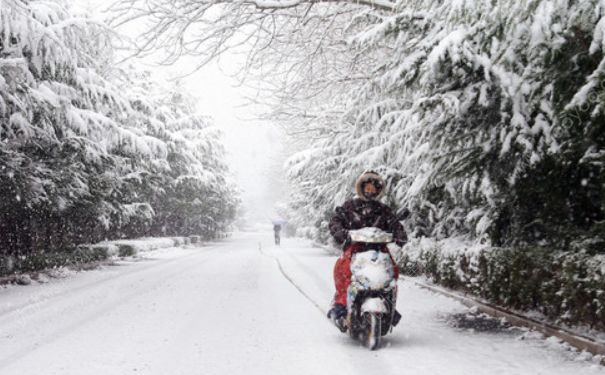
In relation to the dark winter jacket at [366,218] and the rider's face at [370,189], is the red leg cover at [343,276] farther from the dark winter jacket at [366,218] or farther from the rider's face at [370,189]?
the rider's face at [370,189]

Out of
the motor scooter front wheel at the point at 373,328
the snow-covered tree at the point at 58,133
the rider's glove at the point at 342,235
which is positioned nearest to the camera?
the motor scooter front wheel at the point at 373,328

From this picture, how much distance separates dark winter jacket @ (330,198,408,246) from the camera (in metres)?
7.18

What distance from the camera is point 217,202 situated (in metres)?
52.8

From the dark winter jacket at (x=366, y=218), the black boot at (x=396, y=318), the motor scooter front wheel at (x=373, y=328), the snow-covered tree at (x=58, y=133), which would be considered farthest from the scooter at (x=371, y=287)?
the snow-covered tree at (x=58, y=133)

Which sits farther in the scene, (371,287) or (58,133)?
(58,133)

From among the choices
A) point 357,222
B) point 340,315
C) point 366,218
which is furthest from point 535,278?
point 340,315

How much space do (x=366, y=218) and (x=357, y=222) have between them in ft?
0.43

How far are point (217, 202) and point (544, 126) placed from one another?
46.2 m

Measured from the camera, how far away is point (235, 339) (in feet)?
24.4

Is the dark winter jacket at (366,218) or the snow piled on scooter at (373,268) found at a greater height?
the dark winter jacket at (366,218)

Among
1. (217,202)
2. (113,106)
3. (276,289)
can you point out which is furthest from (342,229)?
(217,202)

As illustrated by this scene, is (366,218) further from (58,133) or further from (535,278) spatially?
(58,133)

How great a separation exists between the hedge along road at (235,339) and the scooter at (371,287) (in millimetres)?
292

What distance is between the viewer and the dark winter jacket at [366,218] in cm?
718
